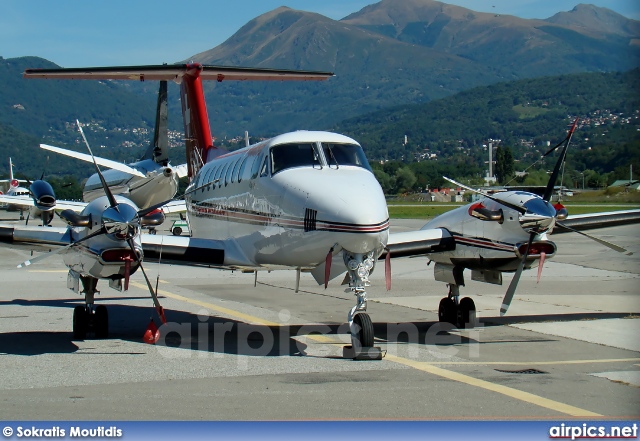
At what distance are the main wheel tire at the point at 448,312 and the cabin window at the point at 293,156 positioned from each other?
408cm

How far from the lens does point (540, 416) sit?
8.21 meters

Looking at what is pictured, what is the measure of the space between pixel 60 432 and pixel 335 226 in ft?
16.8

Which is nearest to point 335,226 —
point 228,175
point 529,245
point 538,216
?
point 538,216

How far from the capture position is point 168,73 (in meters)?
21.0

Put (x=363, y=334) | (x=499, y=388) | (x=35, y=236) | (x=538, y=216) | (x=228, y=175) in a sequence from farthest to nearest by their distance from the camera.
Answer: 1. (x=228, y=175)
2. (x=35, y=236)
3. (x=538, y=216)
4. (x=363, y=334)
5. (x=499, y=388)

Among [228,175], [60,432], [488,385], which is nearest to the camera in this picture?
[60,432]

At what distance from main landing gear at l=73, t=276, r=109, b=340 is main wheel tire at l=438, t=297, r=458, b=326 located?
19.3 ft

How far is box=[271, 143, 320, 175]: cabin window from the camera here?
41.8 feet

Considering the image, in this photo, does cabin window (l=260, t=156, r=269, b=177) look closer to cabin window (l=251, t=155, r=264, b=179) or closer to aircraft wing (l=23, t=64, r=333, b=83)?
cabin window (l=251, t=155, r=264, b=179)

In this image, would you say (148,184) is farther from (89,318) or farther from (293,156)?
(293,156)

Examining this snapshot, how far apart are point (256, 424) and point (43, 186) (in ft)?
43.9

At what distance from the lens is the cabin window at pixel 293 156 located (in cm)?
1274

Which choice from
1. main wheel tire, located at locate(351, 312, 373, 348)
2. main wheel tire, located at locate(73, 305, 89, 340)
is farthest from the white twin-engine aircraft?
main wheel tire, located at locate(73, 305, 89, 340)

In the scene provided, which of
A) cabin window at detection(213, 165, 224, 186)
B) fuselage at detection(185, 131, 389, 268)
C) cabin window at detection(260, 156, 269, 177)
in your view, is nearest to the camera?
fuselage at detection(185, 131, 389, 268)
